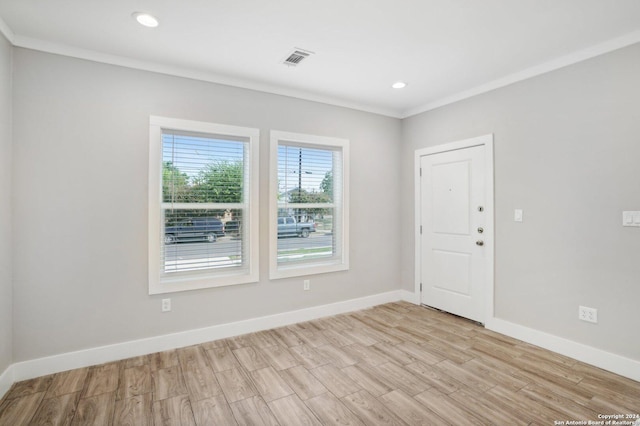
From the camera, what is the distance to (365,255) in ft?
13.9

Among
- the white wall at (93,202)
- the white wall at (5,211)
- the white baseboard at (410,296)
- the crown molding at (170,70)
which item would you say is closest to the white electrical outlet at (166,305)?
the white wall at (93,202)

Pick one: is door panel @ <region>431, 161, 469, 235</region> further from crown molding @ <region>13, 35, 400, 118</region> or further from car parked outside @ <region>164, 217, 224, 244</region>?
car parked outside @ <region>164, 217, 224, 244</region>

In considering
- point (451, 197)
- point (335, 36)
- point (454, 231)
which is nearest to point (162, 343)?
point (335, 36)

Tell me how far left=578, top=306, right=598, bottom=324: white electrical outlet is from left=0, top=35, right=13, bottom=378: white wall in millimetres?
4584

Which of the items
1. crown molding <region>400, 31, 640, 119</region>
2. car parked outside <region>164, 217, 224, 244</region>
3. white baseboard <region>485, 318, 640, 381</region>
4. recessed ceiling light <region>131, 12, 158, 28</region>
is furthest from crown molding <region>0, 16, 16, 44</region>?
white baseboard <region>485, 318, 640, 381</region>

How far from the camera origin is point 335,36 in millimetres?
2521

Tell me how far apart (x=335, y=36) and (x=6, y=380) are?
3.56 metres

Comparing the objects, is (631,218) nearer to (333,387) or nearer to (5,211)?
(333,387)

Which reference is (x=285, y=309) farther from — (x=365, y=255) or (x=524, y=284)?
(x=524, y=284)

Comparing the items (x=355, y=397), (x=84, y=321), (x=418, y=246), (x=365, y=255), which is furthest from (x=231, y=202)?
(x=418, y=246)

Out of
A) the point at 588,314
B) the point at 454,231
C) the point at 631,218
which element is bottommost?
the point at 588,314

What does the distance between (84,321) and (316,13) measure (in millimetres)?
3061

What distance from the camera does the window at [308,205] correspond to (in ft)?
11.8

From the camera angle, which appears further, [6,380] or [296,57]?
[296,57]
